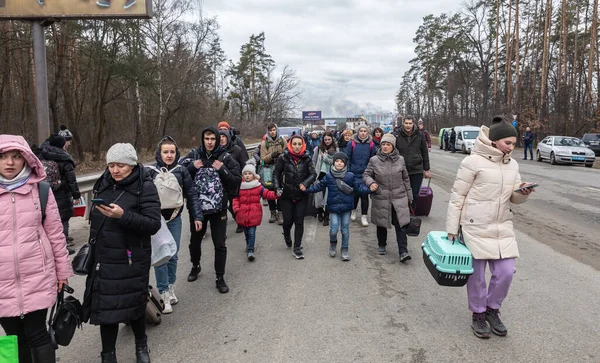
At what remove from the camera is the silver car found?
20.3 metres

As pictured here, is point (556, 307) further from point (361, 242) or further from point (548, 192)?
point (548, 192)

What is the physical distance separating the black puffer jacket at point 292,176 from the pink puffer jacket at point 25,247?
11.5 feet

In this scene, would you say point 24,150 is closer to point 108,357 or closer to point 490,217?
point 108,357

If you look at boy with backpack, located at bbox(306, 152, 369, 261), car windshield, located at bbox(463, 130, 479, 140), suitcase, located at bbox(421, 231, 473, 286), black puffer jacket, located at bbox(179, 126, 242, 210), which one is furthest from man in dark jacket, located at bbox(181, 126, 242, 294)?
car windshield, located at bbox(463, 130, 479, 140)

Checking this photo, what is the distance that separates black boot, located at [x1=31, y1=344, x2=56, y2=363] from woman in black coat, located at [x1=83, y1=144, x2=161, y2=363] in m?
0.29

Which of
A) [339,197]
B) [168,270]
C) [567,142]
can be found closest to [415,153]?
[339,197]

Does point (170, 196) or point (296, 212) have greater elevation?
point (170, 196)

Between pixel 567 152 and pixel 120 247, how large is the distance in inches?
909

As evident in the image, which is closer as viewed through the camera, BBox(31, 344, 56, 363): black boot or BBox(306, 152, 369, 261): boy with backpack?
BBox(31, 344, 56, 363): black boot

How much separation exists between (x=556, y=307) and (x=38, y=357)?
465cm

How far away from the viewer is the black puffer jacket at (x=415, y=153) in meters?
7.06

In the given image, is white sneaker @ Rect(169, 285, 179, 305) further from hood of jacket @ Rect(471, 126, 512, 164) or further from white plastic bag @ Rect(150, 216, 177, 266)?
hood of jacket @ Rect(471, 126, 512, 164)

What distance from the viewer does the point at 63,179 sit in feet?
19.7

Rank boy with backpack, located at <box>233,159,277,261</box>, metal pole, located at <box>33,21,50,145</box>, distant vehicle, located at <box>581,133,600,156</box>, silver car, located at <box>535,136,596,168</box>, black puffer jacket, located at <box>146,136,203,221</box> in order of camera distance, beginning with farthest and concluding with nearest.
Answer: distant vehicle, located at <box>581,133,600,156</box>, silver car, located at <box>535,136,596,168</box>, metal pole, located at <box>33,21,50,145</box>, boy with backpack, located at <box>233,159,277,261</box>, black puffer jacket, located at <box>146,136,203,221</box>
